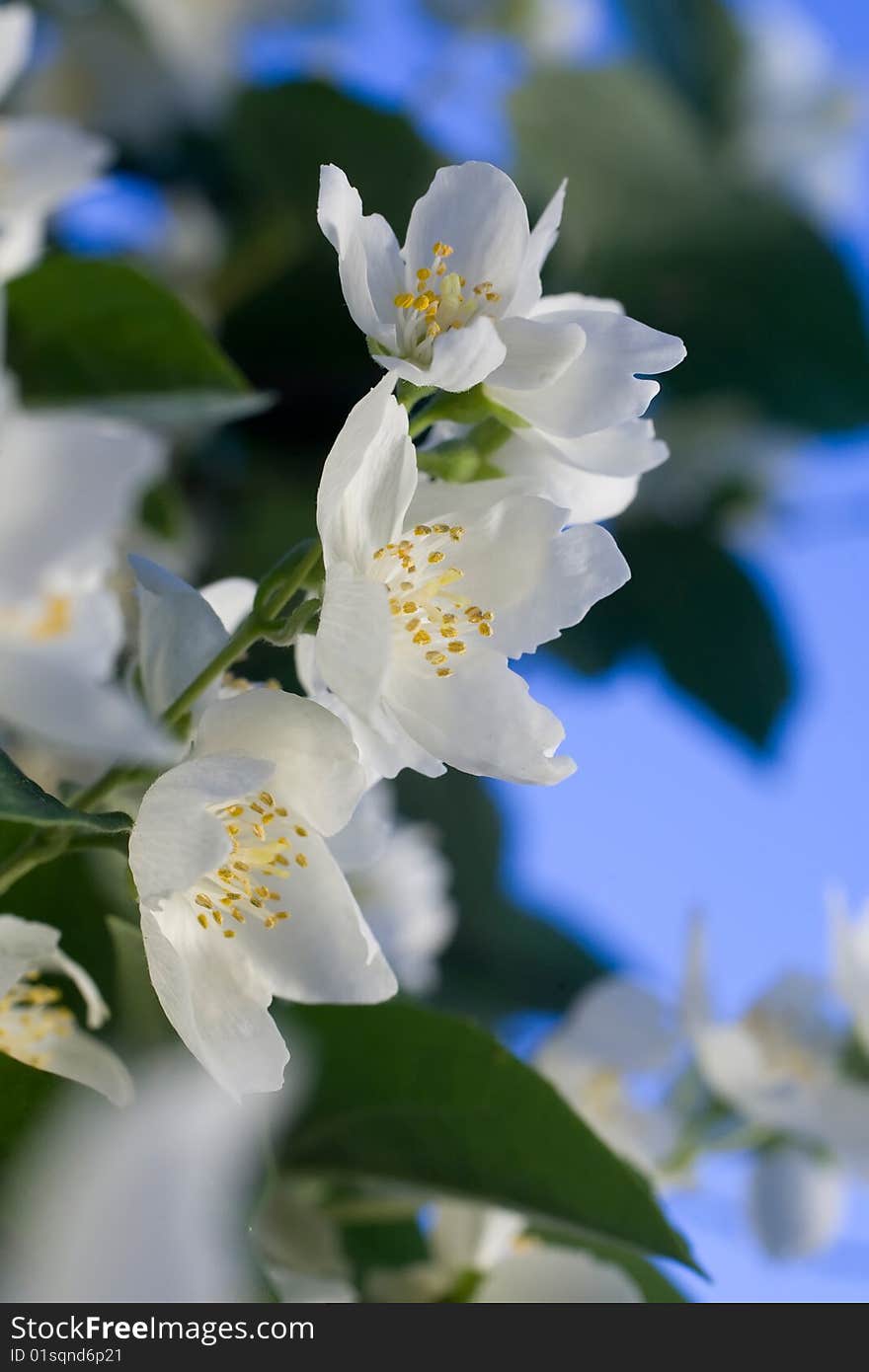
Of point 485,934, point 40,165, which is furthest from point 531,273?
point 485,934

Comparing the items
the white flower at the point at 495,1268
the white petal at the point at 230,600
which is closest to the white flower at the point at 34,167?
the white petal at the point at 230,600

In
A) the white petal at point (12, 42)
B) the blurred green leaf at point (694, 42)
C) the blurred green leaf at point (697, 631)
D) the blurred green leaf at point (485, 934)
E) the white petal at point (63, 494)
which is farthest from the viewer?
the blurred green leaf at point (694, 42)

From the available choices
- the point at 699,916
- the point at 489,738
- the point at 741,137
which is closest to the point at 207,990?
the point at 489,738

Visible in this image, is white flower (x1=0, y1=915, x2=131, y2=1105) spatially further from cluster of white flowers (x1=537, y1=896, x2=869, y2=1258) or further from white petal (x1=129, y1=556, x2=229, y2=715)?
cluster of white flowers (x1=537, y1=896, x2=869, y2=1258)

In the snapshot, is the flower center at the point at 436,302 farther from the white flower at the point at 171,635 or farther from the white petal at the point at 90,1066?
the white petal at the point at 90,1066

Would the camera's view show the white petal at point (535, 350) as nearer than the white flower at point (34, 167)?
Yes

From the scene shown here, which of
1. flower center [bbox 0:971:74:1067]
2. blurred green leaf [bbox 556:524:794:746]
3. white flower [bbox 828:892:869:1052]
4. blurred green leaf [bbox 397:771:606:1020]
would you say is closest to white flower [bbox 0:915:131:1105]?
flower center [bbox 0:971:74:1067]

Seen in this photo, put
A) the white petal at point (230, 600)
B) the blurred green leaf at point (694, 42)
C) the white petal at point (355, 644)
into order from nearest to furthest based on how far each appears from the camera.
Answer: the white petal at point (355, 644) → the white petal at point (230, 600) → the blurred green leaf at point (694, 42)

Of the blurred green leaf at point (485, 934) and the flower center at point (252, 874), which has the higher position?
the blurred green leaf at point (485, 934)
